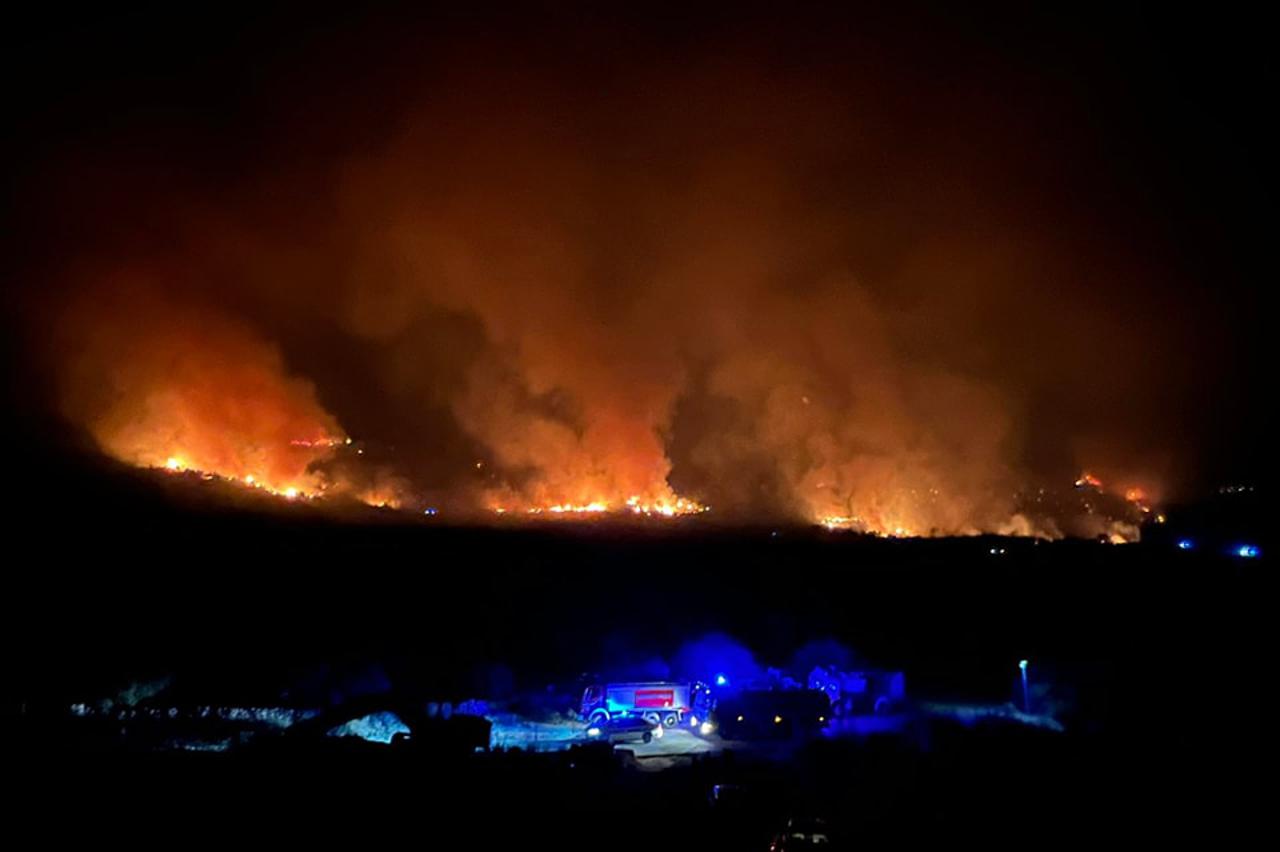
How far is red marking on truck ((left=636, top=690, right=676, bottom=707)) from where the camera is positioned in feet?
56.4

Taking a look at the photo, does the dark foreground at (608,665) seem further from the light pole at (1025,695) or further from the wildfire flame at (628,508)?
the wildfire flame at (628,508)

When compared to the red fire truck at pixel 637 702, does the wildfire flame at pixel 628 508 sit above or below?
above

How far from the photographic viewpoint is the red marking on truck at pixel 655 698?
17203 mm

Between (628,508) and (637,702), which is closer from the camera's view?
(637,702)

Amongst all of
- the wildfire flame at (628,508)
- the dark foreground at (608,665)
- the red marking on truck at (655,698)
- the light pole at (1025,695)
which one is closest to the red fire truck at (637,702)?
the red marking on truck at (655,698)

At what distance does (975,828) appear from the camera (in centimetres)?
948

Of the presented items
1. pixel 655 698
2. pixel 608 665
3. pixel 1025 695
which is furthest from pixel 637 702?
pixel 1025 695

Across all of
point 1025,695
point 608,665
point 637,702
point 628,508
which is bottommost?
point 1025,695

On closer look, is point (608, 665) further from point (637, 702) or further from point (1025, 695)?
point (1025, 695)

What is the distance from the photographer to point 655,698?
1728 cm

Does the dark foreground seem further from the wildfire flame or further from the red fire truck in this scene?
the wildfire flame

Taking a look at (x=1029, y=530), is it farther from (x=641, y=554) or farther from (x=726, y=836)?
(x=726, y=836)

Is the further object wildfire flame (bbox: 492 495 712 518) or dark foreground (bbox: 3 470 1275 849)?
wildfire flame (bbox: 492 495 712 518)

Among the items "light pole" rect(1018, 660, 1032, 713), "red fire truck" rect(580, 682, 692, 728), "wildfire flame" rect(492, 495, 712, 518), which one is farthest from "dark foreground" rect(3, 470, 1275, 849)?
"wildfire flame" rect(492, 495, 712, 518)
